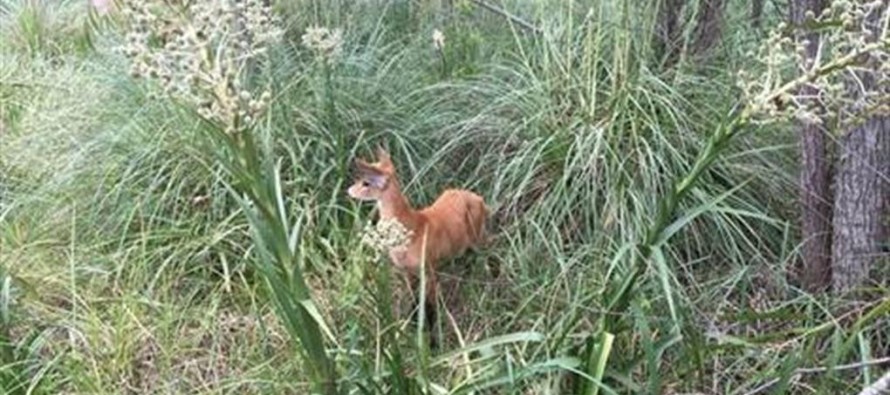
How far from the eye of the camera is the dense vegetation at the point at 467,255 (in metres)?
2.58

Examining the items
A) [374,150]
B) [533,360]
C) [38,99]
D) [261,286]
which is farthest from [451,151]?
[38,99]

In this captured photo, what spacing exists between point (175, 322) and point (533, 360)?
44.9 inches

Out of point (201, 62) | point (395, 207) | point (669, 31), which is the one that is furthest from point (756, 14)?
point (201, 62)

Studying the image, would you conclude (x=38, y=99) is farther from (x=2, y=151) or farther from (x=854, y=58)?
(x=854, y=58)

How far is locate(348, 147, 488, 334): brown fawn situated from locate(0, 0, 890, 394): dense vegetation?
0.10 m

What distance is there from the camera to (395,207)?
3055 millimetres

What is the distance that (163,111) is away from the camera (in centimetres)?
410

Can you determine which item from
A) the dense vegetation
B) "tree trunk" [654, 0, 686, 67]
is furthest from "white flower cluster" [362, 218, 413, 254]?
"tree trunk" [654, 0, 686, 67]

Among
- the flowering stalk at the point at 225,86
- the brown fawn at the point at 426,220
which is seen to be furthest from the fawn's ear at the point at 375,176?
the flowering stalk at the point at 225,86

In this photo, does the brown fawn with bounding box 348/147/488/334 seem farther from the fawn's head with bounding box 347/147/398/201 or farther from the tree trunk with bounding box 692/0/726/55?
the tree trunk with bounding box 692/0/726/55

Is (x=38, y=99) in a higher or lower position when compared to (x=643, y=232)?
lower

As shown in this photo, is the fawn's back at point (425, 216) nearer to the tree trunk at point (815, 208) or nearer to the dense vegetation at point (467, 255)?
the dense vegetation at point (467, 255)

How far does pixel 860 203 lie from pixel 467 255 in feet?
3.74

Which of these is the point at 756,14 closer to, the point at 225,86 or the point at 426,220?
the point at 426,220
